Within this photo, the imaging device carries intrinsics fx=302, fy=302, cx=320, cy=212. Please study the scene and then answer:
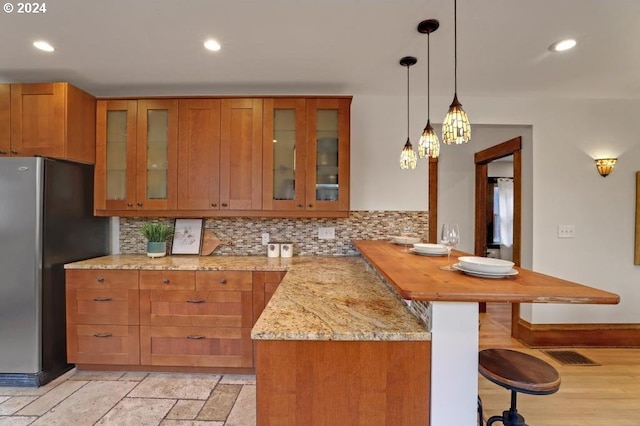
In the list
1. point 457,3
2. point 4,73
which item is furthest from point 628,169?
point 4,73

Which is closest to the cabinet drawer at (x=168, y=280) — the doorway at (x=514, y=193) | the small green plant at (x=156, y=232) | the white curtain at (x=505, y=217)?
the small green plant at (x=156, y=232)

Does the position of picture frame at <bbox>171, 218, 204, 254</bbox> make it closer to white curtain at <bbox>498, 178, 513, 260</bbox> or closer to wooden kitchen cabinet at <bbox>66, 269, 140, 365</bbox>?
wooden kitchen cabinet at <bbox>66, 269, 140, 365</bbox>

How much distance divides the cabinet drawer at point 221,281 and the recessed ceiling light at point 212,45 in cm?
167

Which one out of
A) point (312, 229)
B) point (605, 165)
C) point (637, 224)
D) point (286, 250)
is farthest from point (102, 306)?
point (637, 224)

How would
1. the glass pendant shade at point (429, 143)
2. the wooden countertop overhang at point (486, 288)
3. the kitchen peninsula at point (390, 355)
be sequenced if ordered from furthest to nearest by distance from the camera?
the glass pendant shade at point (429, 143)
the kitchen peninsula at point (390, 355)
the wooden countertop overhang at point (486, 288)

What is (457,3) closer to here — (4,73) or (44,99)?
(44,99)

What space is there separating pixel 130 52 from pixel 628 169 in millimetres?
4647

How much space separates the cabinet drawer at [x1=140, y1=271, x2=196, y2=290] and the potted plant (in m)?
0.39

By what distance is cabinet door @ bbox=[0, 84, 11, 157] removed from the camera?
8.18 ft

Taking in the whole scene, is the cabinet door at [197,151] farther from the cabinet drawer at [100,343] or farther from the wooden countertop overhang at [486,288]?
the wooden countertop overhang at [486,288]

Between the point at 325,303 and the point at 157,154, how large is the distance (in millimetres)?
2217

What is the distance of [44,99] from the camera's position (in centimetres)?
248

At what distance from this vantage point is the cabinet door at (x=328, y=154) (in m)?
2.68

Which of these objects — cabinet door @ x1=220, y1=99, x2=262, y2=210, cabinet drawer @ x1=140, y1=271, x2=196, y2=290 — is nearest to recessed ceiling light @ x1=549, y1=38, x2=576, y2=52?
cabinet door @ x1=220, y1=99, x2=262, y2=210
